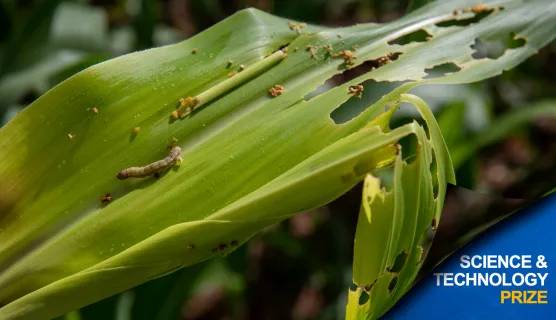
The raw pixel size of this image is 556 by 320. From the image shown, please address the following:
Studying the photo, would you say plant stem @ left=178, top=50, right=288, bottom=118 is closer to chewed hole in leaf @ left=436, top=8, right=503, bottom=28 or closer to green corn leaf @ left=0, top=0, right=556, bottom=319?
green corn leaf @ left=0, top=0, right=556, bottom=319

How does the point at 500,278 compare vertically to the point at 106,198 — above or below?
below

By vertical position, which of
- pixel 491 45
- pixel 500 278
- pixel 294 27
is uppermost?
pixel 294 27

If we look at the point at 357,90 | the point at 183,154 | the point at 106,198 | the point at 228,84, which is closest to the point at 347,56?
the point at 357,90

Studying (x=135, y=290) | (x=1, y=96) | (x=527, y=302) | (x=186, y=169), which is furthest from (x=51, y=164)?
(x=1, y=96)

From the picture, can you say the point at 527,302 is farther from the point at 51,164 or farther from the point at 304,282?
the point at 304,282

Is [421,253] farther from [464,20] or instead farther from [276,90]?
[464,20]

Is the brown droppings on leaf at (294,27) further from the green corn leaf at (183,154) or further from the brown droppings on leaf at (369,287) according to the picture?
the brown droppings on leaf at (369,287)

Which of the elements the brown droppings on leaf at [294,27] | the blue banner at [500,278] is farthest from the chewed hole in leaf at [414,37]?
the blue banner at [500,278]
